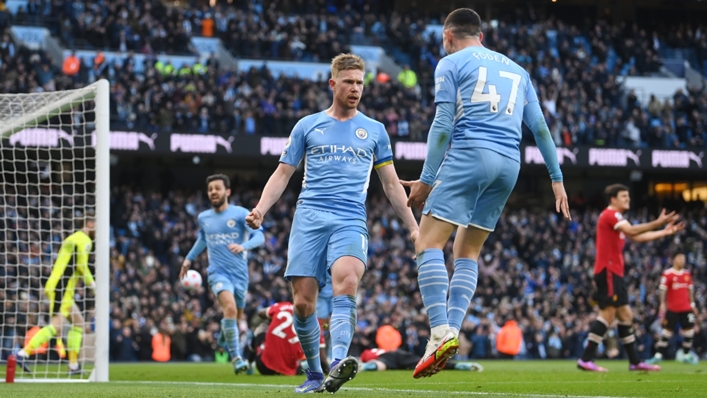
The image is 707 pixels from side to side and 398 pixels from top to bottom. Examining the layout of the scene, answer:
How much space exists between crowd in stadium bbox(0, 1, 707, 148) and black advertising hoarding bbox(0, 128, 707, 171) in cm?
31

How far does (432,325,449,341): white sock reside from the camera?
6.37m

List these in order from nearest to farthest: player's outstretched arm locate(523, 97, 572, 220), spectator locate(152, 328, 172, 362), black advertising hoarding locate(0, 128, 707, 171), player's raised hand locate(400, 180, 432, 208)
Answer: player's raised hand locate(400, 180, 432, 208), player's outstretched arm locate(523, 97, 572, 220), spectator locate(152, 328, 172, 362), black advertising hoarding locate(0, 128, 707, 171)

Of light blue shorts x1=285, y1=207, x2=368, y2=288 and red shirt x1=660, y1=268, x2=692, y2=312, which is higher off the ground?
light blue shorts x1=285, y1=207, x2=368, y2=288

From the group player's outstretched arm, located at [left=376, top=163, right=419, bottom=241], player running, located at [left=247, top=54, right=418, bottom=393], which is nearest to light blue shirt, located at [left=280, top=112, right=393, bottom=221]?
player running, located at [left=247, top=54, right=418, bottom=393]

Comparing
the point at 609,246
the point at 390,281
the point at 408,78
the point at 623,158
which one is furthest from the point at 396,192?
the point at 623,158

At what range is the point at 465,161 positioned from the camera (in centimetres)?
657

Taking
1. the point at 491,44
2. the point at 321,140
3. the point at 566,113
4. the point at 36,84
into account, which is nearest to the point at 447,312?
the point at 321,140

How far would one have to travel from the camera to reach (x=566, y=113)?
1302 inches

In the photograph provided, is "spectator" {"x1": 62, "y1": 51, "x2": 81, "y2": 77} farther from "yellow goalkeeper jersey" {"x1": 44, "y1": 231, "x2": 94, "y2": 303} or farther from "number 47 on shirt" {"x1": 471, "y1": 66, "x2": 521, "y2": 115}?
"number 47 on shirt" {"x1": 471, "y1": 66, "x2": 521, "y2": 115}

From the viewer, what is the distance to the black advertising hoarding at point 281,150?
2734 centimetres

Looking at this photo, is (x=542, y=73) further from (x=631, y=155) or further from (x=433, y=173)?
(x=433, y=173)

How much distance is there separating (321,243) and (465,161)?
126 centimetres

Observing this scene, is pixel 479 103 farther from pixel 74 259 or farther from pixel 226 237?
pixel 74 259

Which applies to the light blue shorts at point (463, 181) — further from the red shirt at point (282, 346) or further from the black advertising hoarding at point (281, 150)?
the black advertising hoarding at point (281, 150)
